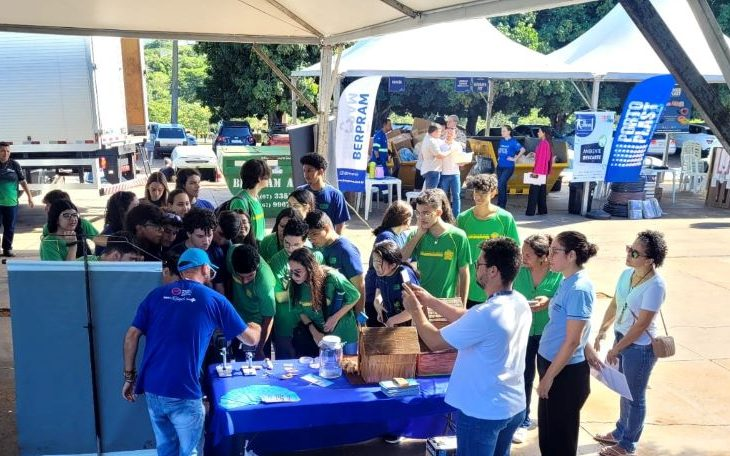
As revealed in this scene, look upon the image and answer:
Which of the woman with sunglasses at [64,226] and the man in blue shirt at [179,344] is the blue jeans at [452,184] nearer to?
the woman with sunglasses at [64,226]

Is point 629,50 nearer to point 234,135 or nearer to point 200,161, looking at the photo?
point 200,161

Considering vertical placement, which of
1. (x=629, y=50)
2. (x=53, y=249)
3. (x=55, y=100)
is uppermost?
(x=629, y=50)

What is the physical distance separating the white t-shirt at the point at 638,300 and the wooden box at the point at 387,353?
145 cm

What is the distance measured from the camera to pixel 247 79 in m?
24.8

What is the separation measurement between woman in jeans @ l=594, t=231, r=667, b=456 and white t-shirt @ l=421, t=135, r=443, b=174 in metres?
7.10

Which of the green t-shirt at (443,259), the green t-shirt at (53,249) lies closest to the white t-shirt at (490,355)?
the green t-shirt at (443,259)

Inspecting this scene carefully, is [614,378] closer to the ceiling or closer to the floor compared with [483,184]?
closer to the floor

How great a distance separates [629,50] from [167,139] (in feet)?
58.5

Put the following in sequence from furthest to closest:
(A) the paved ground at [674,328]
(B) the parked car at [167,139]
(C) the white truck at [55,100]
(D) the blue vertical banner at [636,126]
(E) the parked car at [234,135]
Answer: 1. (B) the parked car at [167,139]
2. (E) the parked car at [234,135]
3. (C) the white truck at [55,100]
4. (D) the blue vertical banner at [636,126]
5. (A) the paved ground at [674,328]

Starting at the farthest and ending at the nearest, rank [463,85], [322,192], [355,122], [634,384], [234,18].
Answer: [463,85] → [355,122] → [234,18] → [322,192] → [634,384]

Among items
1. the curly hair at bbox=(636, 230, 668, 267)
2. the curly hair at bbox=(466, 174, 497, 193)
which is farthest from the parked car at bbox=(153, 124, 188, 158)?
the curly hair at bbox=(636, 230, 668, 267)

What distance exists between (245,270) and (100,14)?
4.42 metres

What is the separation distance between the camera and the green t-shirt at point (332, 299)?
4.40 m

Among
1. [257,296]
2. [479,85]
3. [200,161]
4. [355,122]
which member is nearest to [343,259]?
[257,296]
